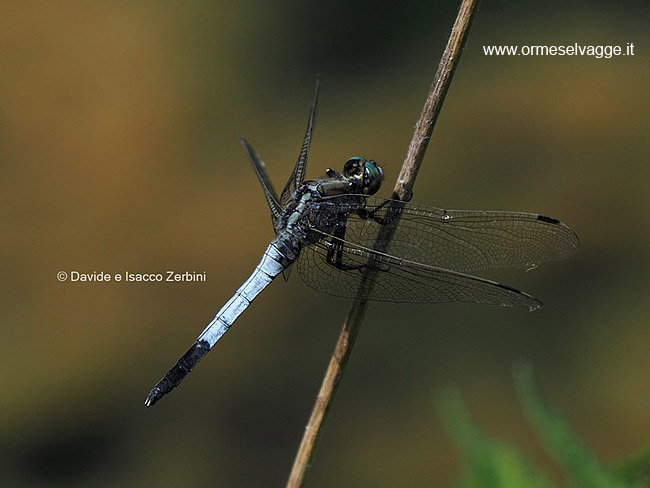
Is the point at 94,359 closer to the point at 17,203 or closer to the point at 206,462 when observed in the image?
the point at 206,462

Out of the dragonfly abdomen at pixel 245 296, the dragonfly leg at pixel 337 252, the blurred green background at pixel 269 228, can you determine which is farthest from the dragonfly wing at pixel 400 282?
the blurred green background at pixel 269 228

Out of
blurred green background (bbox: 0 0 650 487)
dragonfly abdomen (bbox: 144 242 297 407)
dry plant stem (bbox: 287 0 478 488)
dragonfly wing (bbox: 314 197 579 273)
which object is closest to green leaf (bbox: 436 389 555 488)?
dry plant stem (bbox: 287 0 478 488)

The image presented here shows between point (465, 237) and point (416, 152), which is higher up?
point (416, 152)

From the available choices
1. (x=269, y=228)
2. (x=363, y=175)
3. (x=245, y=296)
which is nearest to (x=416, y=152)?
(x=363, y=175)

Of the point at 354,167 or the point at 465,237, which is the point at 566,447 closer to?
the point at 465,237

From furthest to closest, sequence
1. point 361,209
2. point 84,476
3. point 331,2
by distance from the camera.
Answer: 1. point 331,2
2. point 84,476
3. point 361,209

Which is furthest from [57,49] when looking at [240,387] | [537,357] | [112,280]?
[537,357]
